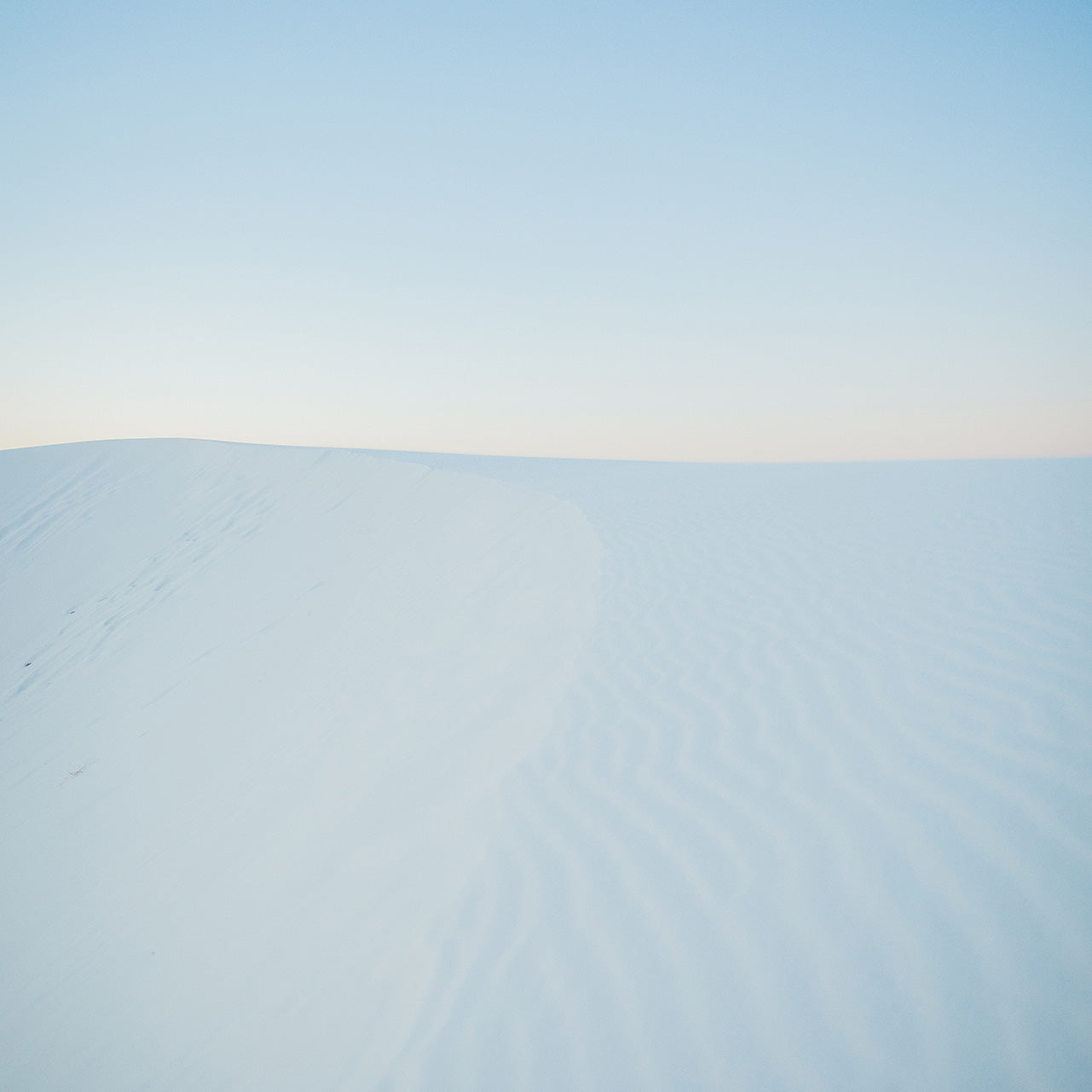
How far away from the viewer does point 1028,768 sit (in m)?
2.54

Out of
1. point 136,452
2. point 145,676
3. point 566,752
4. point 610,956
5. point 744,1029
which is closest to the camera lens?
point 744,1029

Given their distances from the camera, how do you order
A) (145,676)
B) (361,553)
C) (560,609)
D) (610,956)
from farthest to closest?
(361,553) < (145,676) < (560,609) < (610,956)

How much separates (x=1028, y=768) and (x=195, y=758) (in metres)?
5.55

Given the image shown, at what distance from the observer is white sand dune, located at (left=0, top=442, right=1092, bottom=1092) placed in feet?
6.20

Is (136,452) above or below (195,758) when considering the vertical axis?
above

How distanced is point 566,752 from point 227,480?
14520 millimetres

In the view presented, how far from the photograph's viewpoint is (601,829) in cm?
263

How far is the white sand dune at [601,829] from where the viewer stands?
1.89 m

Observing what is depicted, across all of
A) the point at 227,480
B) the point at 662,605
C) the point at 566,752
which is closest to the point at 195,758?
the point at 566,752

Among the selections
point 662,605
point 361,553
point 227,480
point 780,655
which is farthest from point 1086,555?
point 227,480

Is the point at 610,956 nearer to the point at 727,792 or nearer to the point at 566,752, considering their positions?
the point at 727,792

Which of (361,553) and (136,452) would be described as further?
(136,452)

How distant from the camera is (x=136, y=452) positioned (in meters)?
18.8

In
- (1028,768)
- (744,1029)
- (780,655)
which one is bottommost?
(744,1029)
